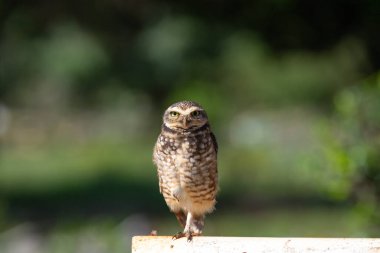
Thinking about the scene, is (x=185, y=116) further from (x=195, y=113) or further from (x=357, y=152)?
(x=357, y=152)

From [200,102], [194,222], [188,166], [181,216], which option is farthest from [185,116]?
[200,102]

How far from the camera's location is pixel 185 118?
4723mm

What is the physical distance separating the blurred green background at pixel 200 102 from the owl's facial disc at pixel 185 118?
2223 mm

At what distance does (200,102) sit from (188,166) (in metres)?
14.5

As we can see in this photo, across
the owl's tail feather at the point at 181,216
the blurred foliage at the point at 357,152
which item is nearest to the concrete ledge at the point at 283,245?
the owl's tail feather at the point at 181,216

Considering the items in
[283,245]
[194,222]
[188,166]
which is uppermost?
[188,166]

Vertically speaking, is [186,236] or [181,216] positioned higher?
[181,216]

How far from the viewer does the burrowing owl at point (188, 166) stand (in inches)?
194

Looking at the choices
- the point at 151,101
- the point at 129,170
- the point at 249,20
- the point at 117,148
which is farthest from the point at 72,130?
the point at 249,20

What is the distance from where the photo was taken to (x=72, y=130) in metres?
38.2

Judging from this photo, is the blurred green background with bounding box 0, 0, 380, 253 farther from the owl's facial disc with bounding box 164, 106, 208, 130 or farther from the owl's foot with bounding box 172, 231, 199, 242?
the owl's foot with bounding box 172, 231, 199, 242

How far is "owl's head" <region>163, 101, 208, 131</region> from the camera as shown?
4.66 metres

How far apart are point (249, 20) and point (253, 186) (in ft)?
25.3

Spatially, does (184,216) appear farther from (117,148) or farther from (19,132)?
(19,132)
